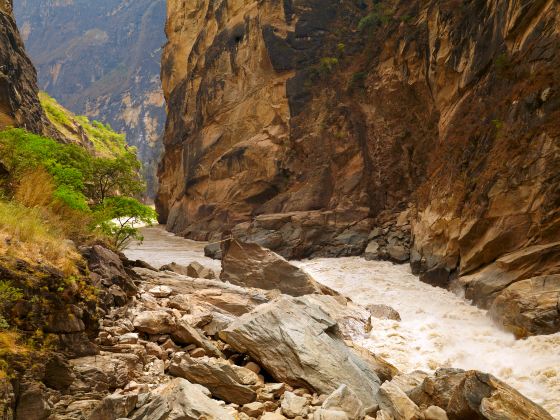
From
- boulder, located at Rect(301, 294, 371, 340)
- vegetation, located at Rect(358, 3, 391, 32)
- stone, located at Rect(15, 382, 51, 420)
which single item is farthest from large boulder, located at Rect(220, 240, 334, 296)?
vegetation, located at Rect(358, 3, 391, 32)

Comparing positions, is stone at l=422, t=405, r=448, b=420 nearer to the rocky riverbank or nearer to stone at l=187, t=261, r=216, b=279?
the rocky riverbank

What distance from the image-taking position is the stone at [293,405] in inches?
207

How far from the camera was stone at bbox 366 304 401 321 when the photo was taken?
13359mm

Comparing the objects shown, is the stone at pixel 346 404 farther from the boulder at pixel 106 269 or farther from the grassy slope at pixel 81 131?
the grassy slope at pixel 81 131

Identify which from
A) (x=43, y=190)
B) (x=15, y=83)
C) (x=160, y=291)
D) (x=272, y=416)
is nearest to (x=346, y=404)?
(x=272, y=416)

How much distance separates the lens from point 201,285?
12.0 meters

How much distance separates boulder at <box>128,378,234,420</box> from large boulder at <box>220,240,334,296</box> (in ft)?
32.6

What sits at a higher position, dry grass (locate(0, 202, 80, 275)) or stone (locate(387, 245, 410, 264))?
stone (locate(387, 245, 410, 264))

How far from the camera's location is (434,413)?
5.53m

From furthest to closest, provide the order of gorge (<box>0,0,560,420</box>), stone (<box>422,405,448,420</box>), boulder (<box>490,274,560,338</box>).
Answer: boulder (<box>490,274,560,338</box>)
gorge (<box>0,0,560,420</box>)
stone (<box>422,405,448,420</box>)

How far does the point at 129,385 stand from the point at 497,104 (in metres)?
15.6

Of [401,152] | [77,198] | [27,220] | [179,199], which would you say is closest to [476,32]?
[401,152]

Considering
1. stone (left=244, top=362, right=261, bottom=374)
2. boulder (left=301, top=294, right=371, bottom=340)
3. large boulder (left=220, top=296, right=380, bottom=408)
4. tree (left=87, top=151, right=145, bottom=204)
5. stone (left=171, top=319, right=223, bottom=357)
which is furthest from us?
tree (left=87, top=151, right=145, bottom=204)

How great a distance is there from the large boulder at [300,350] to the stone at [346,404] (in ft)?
1.53
